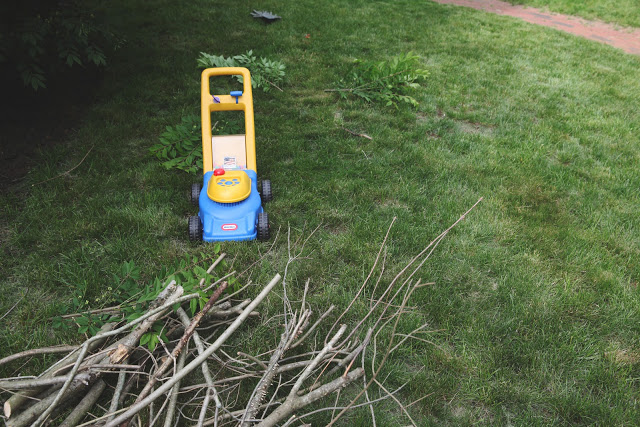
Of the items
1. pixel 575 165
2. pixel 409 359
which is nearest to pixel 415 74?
pixel 575 165

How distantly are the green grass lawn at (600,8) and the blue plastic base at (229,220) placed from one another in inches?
403

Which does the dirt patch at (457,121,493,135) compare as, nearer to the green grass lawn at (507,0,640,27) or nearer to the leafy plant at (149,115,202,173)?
the leafy plant at (149,115,202,173)

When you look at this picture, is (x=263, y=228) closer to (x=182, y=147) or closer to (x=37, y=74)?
(x=182, y=147)

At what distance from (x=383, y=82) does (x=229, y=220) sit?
10.2ft

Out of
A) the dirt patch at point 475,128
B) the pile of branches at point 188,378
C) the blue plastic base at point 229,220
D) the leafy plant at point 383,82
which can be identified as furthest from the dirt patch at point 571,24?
the pile of branches at point 188,378

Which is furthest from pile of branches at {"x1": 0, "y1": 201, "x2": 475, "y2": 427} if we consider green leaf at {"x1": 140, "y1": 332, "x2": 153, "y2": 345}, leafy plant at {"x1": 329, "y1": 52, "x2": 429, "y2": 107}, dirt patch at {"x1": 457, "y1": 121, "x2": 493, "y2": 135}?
leafy plant at {"x1": 329, "y1": 52, "x2": 429, "y2": 107}

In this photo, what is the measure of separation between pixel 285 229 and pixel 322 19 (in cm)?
553

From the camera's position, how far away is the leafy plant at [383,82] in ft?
16.5

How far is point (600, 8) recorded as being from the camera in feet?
31.9

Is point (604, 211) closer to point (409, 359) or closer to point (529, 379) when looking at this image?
point (529, 379)

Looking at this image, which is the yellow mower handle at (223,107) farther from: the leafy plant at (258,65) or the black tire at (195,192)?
the leafy plant at (258,65)

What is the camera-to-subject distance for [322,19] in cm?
732

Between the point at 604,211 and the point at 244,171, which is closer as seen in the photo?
the point at 244,171

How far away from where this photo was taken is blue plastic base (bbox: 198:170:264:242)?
2.87 metres
